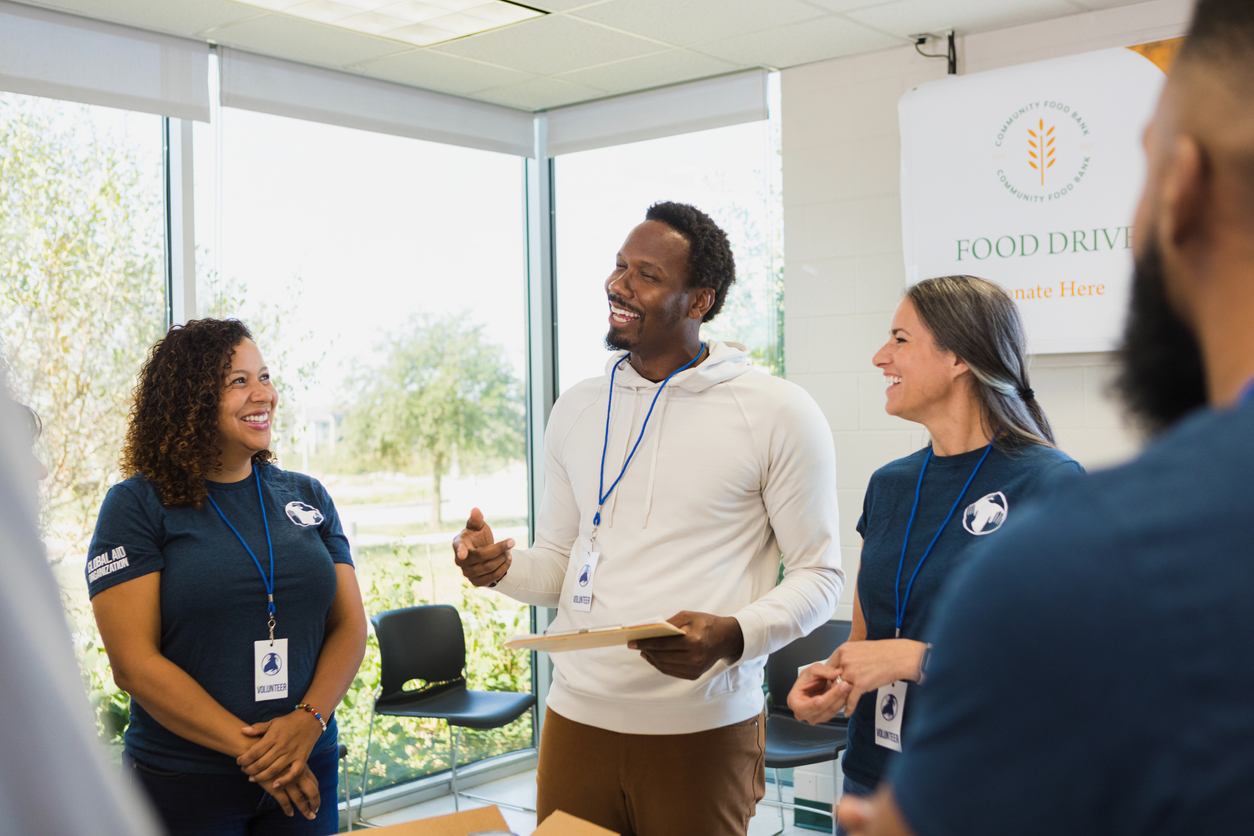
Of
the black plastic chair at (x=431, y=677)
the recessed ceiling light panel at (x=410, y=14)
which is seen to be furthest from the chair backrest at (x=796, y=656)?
the recessed ceiling light panel at (x=410, y=14)

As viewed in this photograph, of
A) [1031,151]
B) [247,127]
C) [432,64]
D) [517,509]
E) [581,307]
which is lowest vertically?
[517,509]

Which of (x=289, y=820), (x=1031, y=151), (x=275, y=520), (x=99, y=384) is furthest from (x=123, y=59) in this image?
(x=1031, y=151)

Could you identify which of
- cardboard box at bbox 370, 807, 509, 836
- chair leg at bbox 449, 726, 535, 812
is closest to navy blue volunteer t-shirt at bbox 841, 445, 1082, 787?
cardboard box at bbox 370, 807, 509, 836

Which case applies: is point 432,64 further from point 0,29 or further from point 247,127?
point 0,29

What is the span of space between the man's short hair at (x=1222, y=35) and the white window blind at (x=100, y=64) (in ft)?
11.9

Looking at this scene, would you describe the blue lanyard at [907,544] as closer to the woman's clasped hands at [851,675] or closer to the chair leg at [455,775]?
the woman's clasped hands at [851,675]

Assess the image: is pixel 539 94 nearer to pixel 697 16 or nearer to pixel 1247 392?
pixel 697 16

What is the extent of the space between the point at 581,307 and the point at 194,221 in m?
1.85

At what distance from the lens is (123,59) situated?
3.55 metres

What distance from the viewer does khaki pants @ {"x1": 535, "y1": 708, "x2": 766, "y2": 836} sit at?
203cm

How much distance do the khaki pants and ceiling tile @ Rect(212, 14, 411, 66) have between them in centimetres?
269

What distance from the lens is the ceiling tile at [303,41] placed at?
363 cm

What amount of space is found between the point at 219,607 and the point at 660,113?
10.4 ft

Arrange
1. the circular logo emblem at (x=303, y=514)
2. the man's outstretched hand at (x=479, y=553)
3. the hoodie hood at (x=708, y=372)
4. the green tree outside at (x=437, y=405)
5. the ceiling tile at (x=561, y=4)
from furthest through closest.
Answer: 1. the green tree outside at (x=437, y=405)
2. the ceiling tile at (x=561, y=4)
3. the circular logo emblem at (x=303, y=514)
4. the hoodie hood at (x=708, y=372)
5. the man's outstretched hand at (x=479, y=553)
